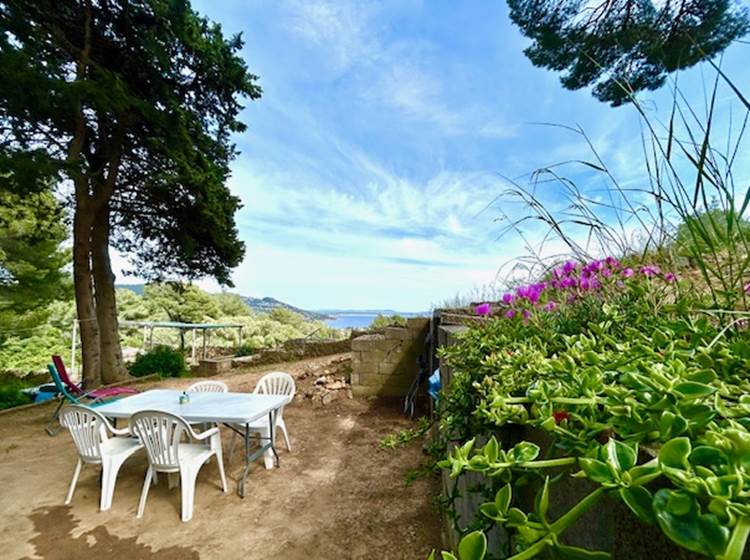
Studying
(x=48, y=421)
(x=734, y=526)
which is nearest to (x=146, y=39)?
(x=48, y=421)

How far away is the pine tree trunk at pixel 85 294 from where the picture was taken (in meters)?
6.05

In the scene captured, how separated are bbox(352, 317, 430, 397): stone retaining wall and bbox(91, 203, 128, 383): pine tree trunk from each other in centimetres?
517

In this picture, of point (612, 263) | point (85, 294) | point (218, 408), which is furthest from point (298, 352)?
point (612, 263)

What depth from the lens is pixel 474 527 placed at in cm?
53

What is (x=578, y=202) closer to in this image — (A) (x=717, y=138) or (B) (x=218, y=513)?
(A) (x=717, y=138)

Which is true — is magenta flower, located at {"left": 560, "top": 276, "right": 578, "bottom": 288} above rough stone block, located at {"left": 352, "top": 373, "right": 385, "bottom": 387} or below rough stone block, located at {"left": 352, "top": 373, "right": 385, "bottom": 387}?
above

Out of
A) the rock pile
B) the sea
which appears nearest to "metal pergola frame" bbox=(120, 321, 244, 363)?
the sea

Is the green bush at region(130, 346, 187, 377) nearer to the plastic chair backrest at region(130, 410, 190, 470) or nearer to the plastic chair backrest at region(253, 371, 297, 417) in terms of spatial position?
the plastic chair backrest at region(253, 371, 297, 417)

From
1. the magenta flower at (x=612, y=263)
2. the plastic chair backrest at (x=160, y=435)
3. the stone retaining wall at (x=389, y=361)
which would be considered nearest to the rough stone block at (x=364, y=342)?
the stone retaining wall at (x=389, y=361)

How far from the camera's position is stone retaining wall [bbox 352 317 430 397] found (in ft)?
16.3

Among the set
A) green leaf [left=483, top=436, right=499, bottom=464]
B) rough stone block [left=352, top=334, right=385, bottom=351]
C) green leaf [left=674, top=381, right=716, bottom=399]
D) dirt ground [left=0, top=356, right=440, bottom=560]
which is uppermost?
green leaf [left=674, top=381, right=716, bottom=399]

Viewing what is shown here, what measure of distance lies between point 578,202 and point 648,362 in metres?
0.96

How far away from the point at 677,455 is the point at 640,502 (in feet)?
0.17

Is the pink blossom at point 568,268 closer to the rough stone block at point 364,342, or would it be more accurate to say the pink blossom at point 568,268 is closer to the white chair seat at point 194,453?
the white chair seat at point 194,453
